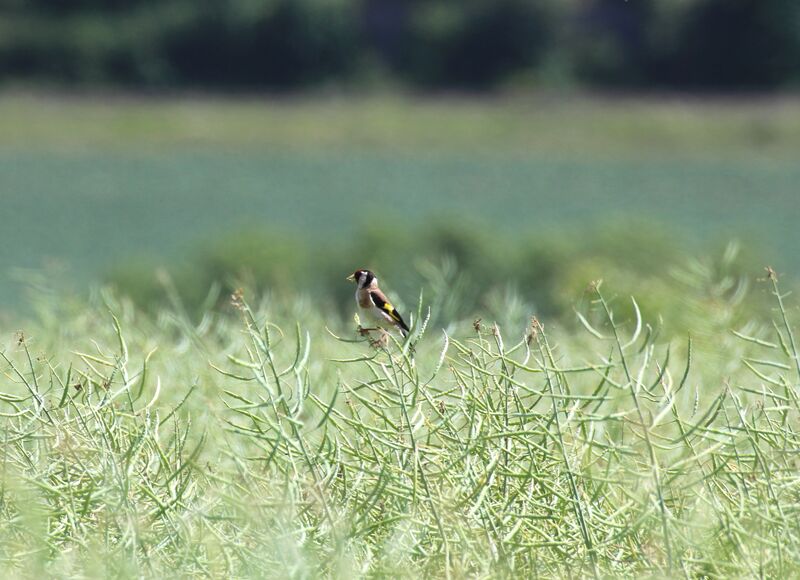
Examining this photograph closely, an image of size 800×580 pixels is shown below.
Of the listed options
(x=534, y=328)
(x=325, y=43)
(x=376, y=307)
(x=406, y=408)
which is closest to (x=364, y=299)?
(x=376, y=307)

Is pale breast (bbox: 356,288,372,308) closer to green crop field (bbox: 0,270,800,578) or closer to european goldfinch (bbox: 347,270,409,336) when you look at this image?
european goldfinch (bbox: 347,270,409,336)

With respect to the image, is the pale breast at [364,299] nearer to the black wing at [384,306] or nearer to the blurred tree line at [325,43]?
the black wing at [384,306]

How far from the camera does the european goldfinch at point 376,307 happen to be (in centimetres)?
401

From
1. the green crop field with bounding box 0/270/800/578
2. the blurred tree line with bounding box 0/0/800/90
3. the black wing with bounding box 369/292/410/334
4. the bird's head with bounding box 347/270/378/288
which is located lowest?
the blurred tree line with bounding box 0/0/800/90

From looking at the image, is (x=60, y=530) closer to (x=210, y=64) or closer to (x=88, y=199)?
(x=88, y=199)

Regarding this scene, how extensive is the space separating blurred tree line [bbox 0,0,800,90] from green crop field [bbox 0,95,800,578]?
15997mm

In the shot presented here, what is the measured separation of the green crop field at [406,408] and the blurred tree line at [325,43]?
1600 centimetres

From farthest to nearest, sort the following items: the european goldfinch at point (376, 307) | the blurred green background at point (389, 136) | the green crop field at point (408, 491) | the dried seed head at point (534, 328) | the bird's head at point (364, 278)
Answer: the blurred green background at point (389, 136), the bird's head at point (364, 278), the european goldfinch at point (376, 307), the green crop field at point (408, 491), the dried seed head at point (534, 328)

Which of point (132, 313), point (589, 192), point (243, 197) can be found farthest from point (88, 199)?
point (132, 313)

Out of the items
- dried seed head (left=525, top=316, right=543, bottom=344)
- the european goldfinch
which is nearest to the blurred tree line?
the european goldfinch

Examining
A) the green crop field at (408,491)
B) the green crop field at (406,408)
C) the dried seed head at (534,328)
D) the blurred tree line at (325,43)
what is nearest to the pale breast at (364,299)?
the green crop field at (406,408)

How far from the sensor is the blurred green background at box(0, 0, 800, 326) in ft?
73.7

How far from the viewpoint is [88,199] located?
34031 millimetres

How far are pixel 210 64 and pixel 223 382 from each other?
44.1 m
